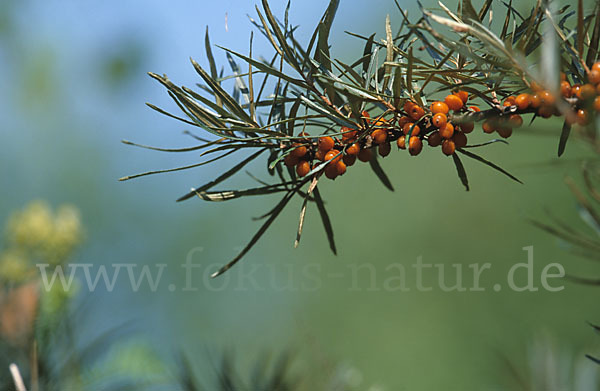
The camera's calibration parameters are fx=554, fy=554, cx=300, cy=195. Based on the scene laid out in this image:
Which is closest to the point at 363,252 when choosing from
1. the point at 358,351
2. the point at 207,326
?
the point at 358,351

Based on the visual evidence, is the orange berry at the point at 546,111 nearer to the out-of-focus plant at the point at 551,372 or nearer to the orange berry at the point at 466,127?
the orange berry at the point at 466,127

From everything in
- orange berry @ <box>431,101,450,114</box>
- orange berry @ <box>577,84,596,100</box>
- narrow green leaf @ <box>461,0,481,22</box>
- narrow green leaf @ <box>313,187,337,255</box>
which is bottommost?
narrow green leaf @ <box>313,187,337,255</box>

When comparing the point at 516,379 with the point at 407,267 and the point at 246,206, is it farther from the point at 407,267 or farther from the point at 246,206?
the point at 246,206

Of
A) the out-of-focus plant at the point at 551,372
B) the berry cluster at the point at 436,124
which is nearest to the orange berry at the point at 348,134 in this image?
the berry cluster at the point at 436,124

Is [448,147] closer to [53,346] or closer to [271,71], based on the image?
[271,71]

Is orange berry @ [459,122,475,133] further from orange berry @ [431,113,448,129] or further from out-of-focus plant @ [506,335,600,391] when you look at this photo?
out-of-focus plant @ [506,335,600,391]

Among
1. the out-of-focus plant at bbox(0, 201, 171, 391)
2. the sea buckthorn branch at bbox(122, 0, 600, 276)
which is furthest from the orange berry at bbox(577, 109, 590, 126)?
the out-of-focus plant at bbox(0, 201, 171, 391)

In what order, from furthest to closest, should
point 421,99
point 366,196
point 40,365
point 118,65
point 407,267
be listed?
1. point 118,65
2. point 366,196
3. point 407,267
4. point 40,365
5. point 421,99
